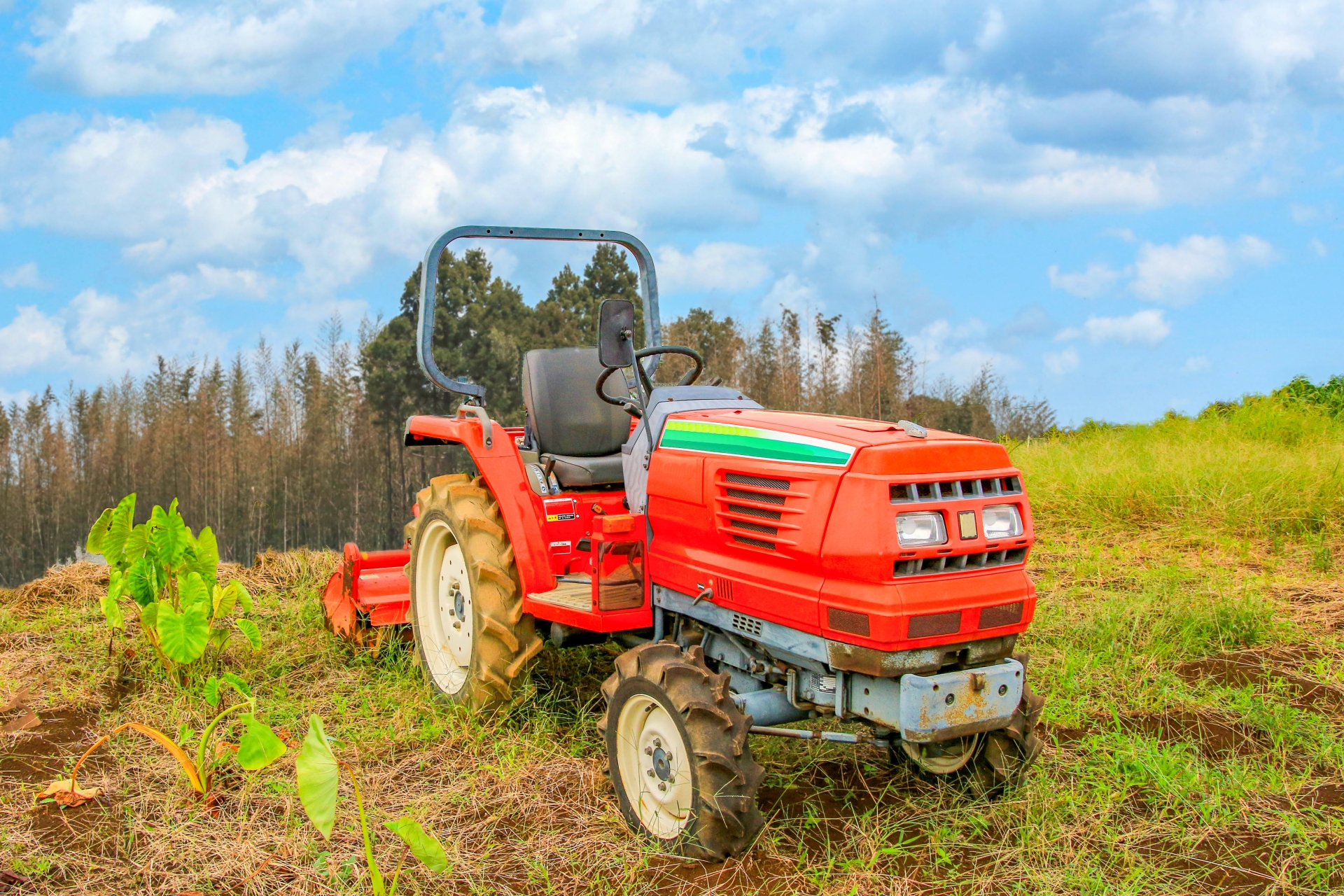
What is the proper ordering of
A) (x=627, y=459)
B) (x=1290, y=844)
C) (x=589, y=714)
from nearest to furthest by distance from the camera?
(x=1290, y=844) → (x=627, y=459) → (x=589, y=714)

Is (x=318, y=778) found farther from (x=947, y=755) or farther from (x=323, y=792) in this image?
(x=947, y=755)

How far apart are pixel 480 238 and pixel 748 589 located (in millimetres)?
2693

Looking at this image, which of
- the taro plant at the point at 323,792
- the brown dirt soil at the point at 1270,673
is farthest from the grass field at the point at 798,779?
the taro plant at the point at 323,792

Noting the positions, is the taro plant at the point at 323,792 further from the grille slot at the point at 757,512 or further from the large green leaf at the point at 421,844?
the grille slot at the point at 757,512

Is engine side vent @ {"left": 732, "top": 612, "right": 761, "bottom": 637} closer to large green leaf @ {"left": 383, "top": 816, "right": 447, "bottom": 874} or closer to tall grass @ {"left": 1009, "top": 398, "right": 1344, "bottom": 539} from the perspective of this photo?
large green leaf @ {"left": 383, "top": 816, "right": 447, "bottom": 874}

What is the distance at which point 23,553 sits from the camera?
16594 millimetres

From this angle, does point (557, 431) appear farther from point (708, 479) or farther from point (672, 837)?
point (672, 837)

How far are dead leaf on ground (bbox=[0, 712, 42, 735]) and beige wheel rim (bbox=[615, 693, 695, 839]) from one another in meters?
3.51

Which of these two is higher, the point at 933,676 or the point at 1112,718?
the point at 933,676

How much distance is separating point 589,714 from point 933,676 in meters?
2.01

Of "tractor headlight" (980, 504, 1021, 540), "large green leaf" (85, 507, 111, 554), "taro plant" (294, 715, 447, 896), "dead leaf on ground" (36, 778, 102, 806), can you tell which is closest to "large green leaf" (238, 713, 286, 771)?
"taro plant" (294, 715, 447, 896)

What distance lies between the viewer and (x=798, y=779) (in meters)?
3.99

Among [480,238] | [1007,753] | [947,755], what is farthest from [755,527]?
[480,238]

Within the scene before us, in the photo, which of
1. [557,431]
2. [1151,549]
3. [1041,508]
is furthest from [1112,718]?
[1041,508]
